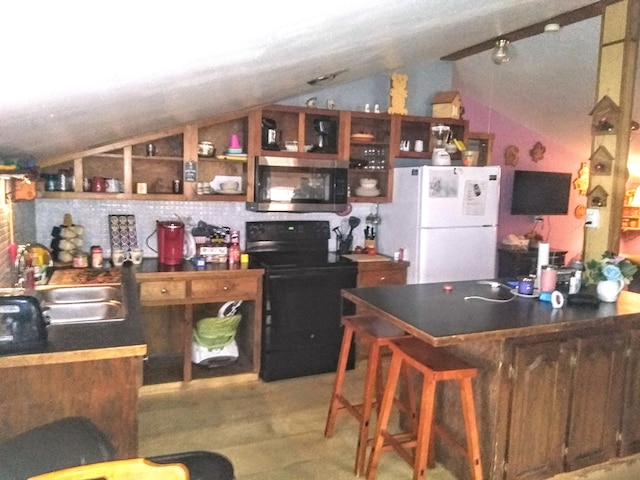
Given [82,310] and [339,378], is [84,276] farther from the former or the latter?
[339,378]

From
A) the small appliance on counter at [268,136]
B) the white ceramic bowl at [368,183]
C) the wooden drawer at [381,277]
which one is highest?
the small appliance on counter at [268,136]

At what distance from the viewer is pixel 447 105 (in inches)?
165

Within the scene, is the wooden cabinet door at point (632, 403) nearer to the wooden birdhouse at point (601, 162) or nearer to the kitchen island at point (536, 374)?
the kitchen island at point (536, 374)

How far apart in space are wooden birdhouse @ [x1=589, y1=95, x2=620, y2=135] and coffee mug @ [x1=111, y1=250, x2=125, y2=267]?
10.4 ft

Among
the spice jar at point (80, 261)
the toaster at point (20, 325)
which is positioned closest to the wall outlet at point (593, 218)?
the toaster at point (20, 325)

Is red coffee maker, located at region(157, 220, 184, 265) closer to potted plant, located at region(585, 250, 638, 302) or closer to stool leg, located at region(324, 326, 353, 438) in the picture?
stool leg, located at region(324, 326, 353, 438)

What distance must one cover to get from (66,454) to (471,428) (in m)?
1.56

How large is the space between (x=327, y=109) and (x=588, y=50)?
206 cm

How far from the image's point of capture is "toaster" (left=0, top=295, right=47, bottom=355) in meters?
1.70

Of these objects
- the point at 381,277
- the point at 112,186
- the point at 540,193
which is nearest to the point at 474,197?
the point at 381,277

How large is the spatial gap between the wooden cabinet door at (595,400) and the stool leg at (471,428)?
1.83 feet

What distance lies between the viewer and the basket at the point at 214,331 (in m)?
3.55

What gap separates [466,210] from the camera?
3.88 meters

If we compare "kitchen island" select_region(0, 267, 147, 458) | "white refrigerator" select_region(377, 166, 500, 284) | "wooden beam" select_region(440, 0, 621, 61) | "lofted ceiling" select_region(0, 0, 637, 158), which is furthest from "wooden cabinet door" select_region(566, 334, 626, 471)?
"wooden beam" select_region(440, 0, 621, 61)
